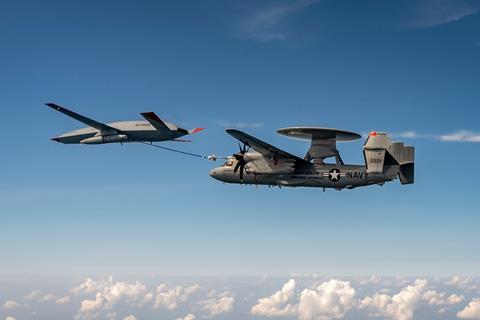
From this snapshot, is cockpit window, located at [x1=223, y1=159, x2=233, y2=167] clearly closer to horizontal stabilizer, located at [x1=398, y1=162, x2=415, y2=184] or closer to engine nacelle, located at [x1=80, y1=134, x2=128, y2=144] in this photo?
engine nacelle, located at [x1=80, y1=134, x2=128, y2=144]

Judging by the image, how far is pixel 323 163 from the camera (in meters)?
51.7

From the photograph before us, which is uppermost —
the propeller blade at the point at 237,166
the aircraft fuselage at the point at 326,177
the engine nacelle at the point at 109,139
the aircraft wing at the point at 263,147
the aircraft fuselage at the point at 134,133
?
the aircraft fuselage at the point at 134,133

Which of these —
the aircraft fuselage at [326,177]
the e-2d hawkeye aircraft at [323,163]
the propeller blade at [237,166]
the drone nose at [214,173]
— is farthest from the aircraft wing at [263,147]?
the drone nose at [214,173]

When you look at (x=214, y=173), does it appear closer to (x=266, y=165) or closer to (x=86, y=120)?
(x=266, y=165)

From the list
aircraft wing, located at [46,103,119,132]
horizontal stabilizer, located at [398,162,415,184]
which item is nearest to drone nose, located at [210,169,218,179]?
aircraft wing, located at [46,103,119,132]

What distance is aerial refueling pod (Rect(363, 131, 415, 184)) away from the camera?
5022 cm

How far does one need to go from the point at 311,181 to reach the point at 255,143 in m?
6.46

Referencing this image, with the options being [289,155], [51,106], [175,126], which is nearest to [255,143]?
Answer: [289,155]

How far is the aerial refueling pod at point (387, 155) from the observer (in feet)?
165

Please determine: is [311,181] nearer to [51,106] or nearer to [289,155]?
[289,155]

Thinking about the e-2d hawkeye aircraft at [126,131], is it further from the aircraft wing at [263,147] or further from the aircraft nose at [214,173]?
the aircraft wing at [263,147]

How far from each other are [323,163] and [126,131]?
70.5 ft

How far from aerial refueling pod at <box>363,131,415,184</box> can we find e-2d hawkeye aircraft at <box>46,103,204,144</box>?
19247 mm

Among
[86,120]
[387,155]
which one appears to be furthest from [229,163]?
[86,120]
